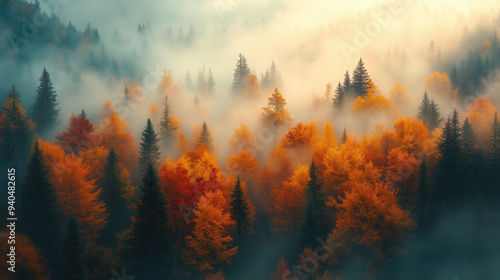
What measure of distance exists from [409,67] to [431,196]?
341 ft

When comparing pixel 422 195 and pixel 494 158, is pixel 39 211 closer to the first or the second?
pixel 422 195

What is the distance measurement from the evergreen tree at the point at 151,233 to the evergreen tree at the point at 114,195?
12095 mm

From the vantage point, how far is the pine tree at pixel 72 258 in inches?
1200

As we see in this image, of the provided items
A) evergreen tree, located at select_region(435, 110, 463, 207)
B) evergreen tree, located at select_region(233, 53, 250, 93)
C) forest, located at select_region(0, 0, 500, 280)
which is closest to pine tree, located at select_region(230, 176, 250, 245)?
forest, located at select_region(0, 0, 500, 280)

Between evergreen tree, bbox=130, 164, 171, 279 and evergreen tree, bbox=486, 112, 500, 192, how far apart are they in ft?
136

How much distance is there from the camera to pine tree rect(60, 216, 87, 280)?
30.5 meters

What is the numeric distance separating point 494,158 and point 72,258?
51.3 meters

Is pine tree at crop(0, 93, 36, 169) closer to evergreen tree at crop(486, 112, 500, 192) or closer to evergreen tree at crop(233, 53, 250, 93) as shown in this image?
evergreen tree at crop(233, 53, 250, 93)

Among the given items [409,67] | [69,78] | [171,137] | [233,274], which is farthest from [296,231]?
[69,78]

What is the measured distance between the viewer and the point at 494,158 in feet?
149

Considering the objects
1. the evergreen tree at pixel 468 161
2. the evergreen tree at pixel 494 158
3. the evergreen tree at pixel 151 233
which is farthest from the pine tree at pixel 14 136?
the evergreen tree at pixel 494 158

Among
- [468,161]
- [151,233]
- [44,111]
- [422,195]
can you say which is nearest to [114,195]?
[151,233]

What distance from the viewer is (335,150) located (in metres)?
46.8

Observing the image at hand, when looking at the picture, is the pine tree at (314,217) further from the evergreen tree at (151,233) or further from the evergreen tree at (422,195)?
the evergreen tree at (151,233)
